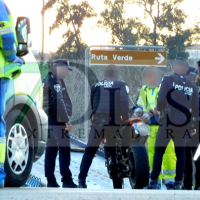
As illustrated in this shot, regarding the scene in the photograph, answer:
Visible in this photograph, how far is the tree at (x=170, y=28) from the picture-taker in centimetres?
3662

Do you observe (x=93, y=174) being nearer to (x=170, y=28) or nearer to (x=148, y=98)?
(x=148, y=98)

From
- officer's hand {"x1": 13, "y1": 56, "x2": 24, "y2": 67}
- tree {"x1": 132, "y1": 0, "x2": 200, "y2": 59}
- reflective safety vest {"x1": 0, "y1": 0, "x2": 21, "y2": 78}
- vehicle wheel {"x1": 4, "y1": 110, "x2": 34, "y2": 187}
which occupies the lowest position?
tree {"x1": 132, "y1": 0, "x2": 200, "y2": 59}

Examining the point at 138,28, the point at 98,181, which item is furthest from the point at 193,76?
the point at 138,28

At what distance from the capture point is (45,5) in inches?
1458

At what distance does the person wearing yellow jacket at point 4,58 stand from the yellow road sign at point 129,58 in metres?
6.47

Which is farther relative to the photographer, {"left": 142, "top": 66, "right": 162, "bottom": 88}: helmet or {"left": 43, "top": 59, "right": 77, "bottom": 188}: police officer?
{"left": 142, "top": 66, "right": 162, "bottom": 88}: helmet

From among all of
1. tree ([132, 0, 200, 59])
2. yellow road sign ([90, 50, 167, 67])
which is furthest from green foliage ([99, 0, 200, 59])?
yellow road sign ([90, 50, 167, 67])

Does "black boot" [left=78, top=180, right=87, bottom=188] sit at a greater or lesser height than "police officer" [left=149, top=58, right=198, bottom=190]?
lesser

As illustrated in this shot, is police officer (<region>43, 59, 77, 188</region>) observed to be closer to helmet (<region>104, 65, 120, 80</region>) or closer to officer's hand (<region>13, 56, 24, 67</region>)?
helmet (<region>104, 65, 120, 80</region>)

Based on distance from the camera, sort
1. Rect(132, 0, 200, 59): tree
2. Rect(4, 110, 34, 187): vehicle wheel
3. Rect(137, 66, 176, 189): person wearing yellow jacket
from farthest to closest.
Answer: Rect(132, 0, 200, 59): tree
Rect(137, 66, 176, 189): person wearing yellow jacket
Rect(4, 110, 34, 187): vehicle wheel

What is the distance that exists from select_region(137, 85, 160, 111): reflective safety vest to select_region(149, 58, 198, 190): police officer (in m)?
0.96

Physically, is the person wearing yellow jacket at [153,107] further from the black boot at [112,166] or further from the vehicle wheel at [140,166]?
the vehicle wheel at [140,166]

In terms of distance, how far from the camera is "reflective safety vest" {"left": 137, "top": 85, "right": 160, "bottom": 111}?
8.23 m

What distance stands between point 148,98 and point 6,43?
391cm
